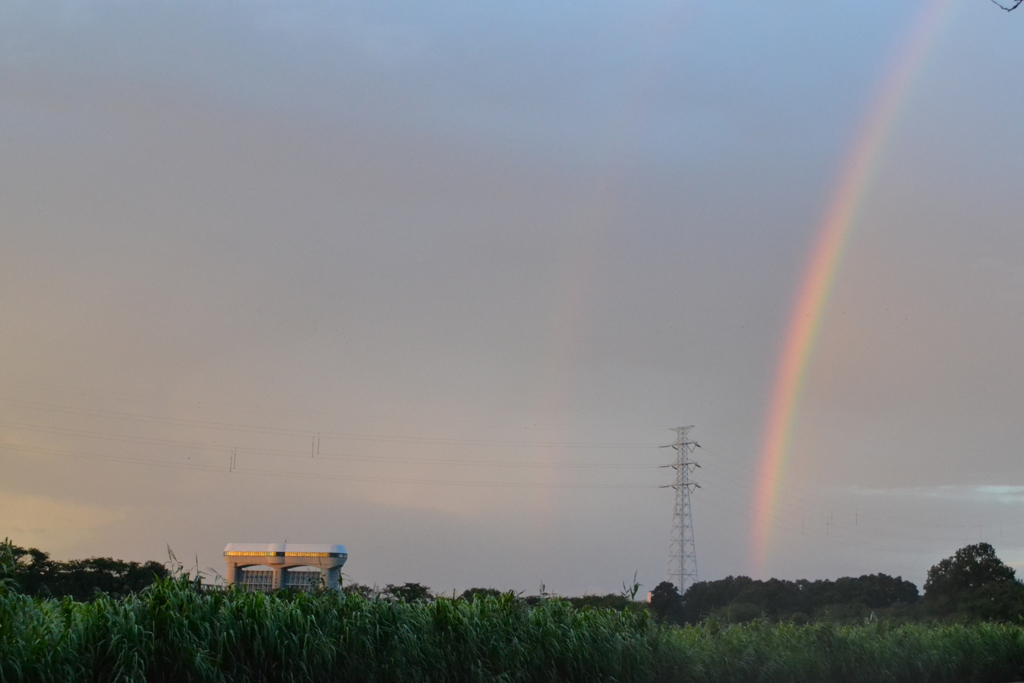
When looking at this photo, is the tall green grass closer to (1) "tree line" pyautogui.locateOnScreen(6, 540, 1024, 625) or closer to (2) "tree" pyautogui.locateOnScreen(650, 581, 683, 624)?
(1) "tree line" pyautogui.locateOnScreen(6, 540, 1024, 625)

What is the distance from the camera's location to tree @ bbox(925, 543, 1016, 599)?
58.1 m

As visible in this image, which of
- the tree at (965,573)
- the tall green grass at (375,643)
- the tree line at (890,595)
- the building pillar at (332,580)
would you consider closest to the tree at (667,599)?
the tree line at (890,595)

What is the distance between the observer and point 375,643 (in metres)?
17.2

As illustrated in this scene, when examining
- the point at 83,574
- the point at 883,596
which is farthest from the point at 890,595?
the point at 83,574

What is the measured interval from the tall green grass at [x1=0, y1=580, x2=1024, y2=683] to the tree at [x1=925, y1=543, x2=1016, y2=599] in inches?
1333

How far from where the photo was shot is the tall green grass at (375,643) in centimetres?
1373

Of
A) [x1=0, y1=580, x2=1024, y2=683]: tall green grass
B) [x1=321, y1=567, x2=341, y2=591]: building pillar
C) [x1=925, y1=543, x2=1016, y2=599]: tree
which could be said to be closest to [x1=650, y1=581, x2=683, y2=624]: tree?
[x1=925, y1=543, x2=1016, y2=599]: tree

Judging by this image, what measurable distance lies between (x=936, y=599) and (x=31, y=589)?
49018mm

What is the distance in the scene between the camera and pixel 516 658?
1933cm

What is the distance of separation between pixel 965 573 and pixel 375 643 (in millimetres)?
52190

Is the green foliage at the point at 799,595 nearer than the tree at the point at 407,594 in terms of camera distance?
No

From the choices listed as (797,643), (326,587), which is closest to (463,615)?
(326,587)

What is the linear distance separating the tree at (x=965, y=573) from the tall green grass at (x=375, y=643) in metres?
33.9

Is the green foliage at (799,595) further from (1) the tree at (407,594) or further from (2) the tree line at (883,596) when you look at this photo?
(1) the tree at (407,594)
